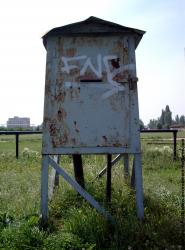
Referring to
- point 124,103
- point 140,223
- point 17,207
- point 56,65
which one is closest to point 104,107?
point 124,103

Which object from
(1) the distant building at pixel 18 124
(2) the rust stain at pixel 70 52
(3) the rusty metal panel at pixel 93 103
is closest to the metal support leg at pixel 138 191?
(3) the rusty metal panel at pixel 93 103

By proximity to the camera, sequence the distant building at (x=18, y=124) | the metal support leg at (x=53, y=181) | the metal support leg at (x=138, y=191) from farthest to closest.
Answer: the distant building at (x=18, y=124), the metal support leg at (x=53, y=181), the metal support leg at (x=138, y=191)

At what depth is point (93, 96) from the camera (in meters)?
5.86

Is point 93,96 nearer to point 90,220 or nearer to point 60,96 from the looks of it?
point 60,96

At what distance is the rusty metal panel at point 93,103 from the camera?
5848mm

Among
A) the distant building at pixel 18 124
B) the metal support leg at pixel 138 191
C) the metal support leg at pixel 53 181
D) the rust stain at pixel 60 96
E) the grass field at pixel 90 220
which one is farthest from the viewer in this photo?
the distant building at pixel 18 124

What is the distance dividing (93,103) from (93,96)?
3.6 inches

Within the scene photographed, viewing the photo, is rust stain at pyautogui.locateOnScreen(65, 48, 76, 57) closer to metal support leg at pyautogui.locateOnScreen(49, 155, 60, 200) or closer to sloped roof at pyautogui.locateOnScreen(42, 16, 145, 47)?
sloped roof at pyautogui.locateOnScreen(42, 16, 145, 47)

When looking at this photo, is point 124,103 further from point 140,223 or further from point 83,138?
point 140,223

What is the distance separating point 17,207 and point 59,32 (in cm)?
256

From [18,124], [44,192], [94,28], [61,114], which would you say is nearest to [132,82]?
[94,28]

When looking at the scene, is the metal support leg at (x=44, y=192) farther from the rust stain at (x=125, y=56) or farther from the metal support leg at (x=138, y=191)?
the rust stain at (x=125, y=56)

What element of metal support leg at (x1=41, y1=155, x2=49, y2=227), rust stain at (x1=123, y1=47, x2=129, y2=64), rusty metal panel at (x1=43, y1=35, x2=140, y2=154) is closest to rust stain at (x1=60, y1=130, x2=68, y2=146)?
rusty metal panel at (x1=43, y1=35, x2=140, y2=154)

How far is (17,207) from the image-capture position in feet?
21.1
